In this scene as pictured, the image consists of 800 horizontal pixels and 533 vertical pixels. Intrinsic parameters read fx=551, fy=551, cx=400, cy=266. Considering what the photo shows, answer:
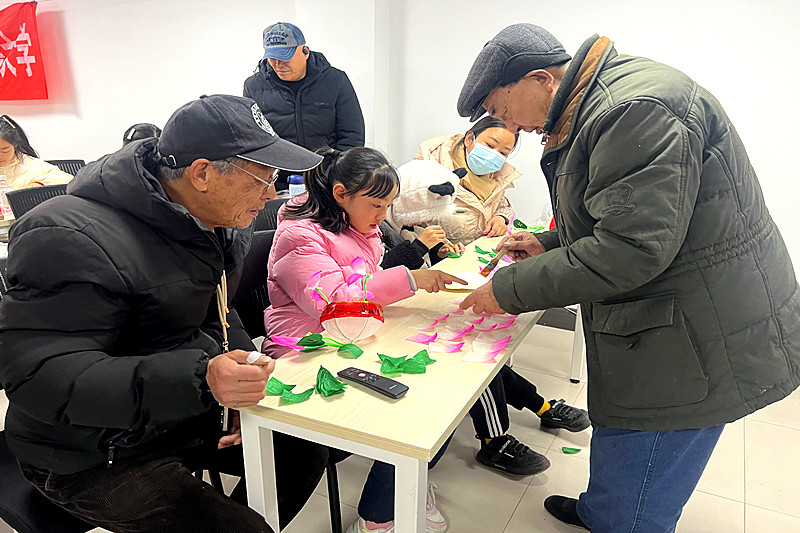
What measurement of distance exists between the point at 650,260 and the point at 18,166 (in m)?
3.79

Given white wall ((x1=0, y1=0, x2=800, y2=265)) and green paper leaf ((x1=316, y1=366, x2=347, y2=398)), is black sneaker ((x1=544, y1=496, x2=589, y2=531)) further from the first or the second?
white wall ((x1=0, y1=0, x2=800, y2=265))

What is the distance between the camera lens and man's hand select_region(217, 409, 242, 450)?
131cm

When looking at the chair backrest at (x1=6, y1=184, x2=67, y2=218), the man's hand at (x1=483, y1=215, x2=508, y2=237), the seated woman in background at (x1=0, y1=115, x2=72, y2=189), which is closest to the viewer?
the chair backrest at (x1=6, y1=184, x2=67, y2=218)

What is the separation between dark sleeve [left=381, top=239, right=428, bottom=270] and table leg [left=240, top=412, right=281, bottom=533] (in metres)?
1.02

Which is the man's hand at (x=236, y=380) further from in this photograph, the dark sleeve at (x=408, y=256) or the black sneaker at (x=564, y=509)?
the black sneaker at (x=564, y=509)

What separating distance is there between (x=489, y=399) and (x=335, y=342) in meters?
0.88

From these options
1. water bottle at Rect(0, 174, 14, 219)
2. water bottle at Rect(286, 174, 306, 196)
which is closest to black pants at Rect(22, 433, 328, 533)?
water bottle at Rect(286, 174, 306, 196)

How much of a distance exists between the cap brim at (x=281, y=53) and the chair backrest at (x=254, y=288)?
5.07 ft

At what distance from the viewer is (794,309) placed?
1.22 m

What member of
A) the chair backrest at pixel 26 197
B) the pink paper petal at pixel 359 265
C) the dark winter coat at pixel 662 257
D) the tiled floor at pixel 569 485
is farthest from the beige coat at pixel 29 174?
the dark winter coat at pixel 662 257

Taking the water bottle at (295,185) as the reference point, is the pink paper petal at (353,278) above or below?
above

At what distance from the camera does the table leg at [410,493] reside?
0.95 metres

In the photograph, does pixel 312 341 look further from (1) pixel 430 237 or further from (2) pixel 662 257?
(1) pixel 430 237

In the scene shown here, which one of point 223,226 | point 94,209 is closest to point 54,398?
point 94,209
